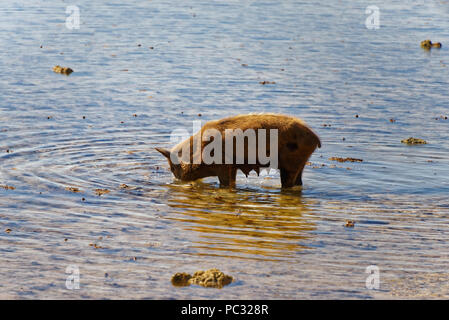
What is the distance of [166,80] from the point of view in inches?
883

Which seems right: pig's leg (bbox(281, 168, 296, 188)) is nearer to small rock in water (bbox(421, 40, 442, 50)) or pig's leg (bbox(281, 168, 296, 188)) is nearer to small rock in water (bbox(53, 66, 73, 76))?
small rock in water (bbox(53, 66, 73, 76))

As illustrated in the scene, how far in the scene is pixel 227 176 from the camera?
544 inches

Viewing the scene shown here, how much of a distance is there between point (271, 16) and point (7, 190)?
80.8 feet

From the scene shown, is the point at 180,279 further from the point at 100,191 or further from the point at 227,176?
the point at 227,176

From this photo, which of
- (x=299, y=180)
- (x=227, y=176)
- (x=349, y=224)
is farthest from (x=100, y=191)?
(x=349, y=224)

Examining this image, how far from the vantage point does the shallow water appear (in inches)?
373

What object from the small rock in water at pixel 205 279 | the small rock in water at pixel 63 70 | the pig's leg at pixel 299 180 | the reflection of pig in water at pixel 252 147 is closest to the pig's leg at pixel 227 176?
the reflection of pig in water at pixel 252 147

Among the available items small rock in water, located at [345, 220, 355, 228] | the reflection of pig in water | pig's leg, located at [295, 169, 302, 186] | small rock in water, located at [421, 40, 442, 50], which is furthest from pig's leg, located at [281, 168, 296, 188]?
small rock in water, located at [421, 40, 442, 50]

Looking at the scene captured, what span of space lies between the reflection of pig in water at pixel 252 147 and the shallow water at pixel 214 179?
415mm

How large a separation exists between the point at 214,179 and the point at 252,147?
1.84 m

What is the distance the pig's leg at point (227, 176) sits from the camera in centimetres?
1378

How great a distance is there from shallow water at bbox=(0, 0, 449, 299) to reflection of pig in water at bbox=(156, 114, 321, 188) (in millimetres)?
415

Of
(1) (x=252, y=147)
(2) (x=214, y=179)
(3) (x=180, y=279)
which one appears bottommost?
(3) (x=180, y=279)
